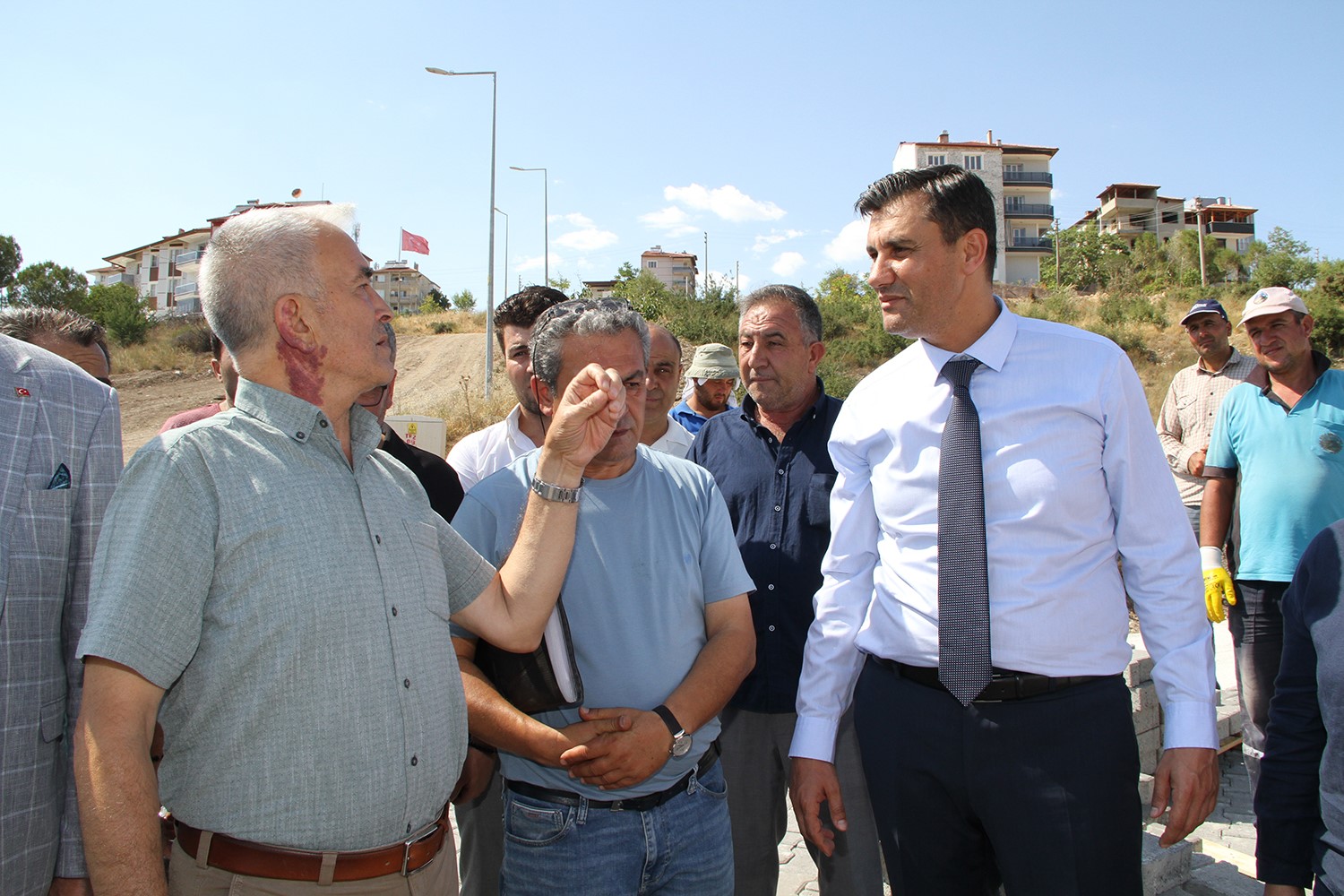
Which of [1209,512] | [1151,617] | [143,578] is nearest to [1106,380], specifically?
[1151,617]

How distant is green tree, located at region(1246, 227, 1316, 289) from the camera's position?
3812 cm

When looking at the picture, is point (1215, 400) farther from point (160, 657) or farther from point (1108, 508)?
point (160, 657)

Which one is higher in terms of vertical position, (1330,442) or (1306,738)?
(1330,442)

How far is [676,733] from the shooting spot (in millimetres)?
2102

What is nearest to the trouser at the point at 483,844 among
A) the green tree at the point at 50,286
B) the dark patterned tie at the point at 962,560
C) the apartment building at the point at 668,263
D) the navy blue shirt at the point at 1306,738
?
the dark patterned tie at the point at 962,560

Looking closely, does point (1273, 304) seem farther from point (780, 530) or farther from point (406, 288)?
point (406, 288)

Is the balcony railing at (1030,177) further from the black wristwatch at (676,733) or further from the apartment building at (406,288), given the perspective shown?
the black wristwatch at (676,733)

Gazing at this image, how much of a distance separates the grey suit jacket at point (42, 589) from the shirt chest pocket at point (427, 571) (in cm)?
67

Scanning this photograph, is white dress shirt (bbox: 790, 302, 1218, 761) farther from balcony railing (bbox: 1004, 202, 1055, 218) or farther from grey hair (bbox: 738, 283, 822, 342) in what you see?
balcony railing (bbox: 1004, 202, 1055, 218)

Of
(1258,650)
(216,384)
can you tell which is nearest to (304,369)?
(1258,650)

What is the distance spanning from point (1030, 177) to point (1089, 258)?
861 inches

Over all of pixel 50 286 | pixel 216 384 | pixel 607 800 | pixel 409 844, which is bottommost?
pixel 607 800

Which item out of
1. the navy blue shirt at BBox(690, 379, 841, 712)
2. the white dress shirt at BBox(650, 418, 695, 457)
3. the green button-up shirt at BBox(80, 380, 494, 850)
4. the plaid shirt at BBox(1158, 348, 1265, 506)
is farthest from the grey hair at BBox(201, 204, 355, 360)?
the plaid shirt at BBox(1158, 348, 1265, 506)

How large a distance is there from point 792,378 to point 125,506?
247cm
